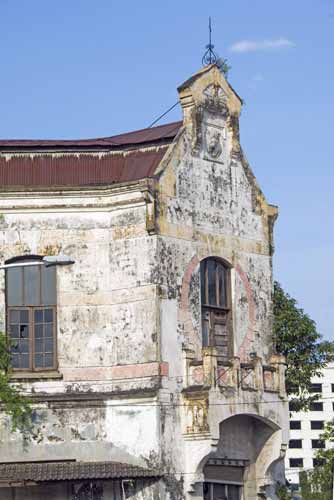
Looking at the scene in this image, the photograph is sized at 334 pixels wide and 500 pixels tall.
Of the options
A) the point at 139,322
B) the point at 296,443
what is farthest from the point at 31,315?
the point at 296,443

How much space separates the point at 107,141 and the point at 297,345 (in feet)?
29.5

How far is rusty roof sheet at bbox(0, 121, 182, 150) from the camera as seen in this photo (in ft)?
128

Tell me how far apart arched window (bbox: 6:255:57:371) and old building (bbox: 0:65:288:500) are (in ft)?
0.14

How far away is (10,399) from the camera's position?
3388cm

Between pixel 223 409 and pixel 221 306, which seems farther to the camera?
pixel 221 306

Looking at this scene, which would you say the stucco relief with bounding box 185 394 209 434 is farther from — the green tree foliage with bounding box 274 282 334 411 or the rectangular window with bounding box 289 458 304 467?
the rectangular window with bounding box 289 458 304 467

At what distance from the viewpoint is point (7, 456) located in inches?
1425

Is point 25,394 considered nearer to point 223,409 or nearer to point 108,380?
point 108,380

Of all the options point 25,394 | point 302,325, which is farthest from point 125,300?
point 302,325

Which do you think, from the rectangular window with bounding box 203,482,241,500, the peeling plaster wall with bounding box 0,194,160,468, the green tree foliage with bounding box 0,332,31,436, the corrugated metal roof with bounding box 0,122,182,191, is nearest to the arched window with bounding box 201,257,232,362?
the peeling plaster wall with bounding box 0,194,160,468

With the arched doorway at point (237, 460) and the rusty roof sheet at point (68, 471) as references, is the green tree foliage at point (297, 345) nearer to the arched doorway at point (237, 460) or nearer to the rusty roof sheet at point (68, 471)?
the arched doorway at point (237, 460)

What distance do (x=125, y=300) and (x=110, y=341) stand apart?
Answer: 1269 mm

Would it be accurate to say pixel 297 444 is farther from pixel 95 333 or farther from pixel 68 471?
pixel 68 471

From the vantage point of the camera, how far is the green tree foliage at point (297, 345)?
41.2 metres
